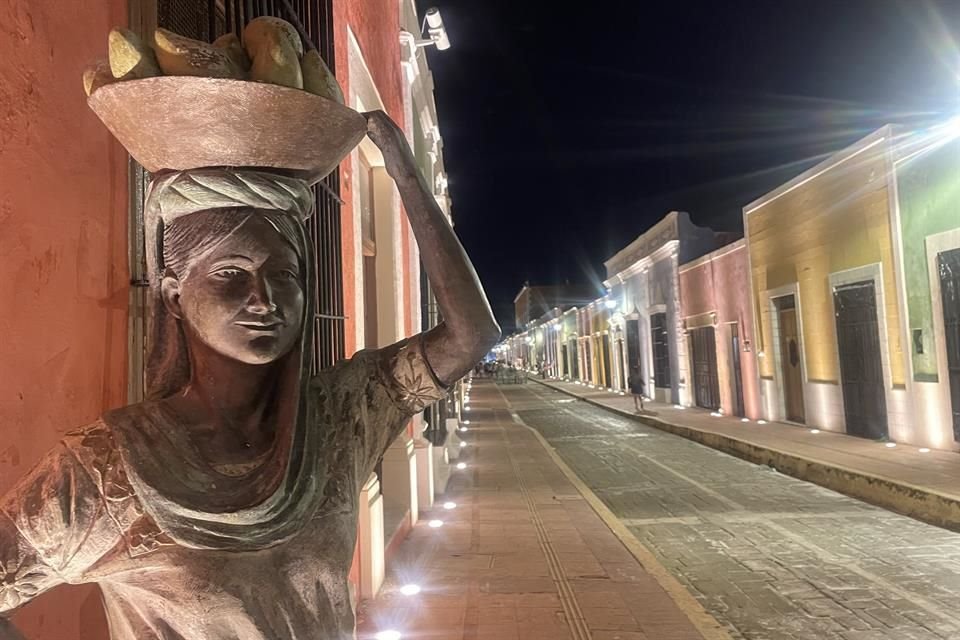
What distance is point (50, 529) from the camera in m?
1.04

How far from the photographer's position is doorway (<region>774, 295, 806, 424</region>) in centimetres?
1504

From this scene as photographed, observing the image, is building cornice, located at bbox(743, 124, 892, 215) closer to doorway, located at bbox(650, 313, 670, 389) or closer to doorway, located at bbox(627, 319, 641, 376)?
doorway, located at bbox(650, 313, 670, 389)

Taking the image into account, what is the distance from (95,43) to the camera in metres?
1.86

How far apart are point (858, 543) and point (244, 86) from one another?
24.8 ft

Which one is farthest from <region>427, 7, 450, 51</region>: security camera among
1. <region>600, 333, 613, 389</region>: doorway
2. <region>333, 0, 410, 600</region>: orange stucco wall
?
<region>600, 333, 613, 389</region>: doorway

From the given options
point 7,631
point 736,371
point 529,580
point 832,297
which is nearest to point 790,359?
point 832,297

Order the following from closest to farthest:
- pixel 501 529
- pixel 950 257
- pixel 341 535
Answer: pixel 341 535
pixel 501 529
pixel 950 257

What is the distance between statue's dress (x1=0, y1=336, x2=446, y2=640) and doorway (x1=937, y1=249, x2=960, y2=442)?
37.8ft

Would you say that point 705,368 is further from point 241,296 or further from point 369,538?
point 241,296

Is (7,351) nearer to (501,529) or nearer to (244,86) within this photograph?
(244,86)

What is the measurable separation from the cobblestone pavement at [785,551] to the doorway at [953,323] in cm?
268

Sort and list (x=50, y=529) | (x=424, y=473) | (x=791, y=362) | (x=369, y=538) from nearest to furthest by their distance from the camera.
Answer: (x=50, y=529) → (x=369, y=538) → (x=424, y=473) → (x=791, y=362)

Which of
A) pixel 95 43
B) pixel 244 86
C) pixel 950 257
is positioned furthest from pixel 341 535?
pixel 950 257

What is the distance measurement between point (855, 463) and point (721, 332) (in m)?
9.55
